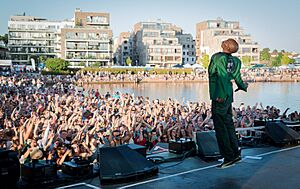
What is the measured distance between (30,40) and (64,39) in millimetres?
19675

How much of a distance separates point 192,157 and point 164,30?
125145 millimetres

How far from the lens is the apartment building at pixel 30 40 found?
407ft

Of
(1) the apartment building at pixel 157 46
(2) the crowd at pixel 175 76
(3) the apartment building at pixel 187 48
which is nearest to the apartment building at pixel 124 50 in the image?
(1) the apartment building at pixel 157 46

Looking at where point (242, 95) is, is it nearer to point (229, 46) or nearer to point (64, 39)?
point (229, 46)

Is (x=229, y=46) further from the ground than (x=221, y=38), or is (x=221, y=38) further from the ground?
(x=221, y=38)

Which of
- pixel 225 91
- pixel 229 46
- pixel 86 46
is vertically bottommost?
pixel 225 91

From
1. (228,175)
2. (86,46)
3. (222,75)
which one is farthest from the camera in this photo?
(86,46)

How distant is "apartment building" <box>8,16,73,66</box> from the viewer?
124062mm

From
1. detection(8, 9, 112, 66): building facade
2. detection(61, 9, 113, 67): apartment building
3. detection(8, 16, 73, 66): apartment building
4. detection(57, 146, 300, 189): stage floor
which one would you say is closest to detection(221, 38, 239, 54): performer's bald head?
detection(57, 146, 300, 189): stage floor

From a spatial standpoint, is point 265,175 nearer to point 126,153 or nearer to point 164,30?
point 126,153

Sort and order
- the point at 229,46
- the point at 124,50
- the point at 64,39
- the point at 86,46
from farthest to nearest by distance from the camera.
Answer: the point at 124,50 → the point at 86,46 → the point at 64,39 → the point at 229,46

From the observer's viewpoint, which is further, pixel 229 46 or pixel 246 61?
pixel 246 61

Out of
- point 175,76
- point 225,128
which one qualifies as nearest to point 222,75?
point 225,128

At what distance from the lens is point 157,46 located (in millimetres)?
124062
